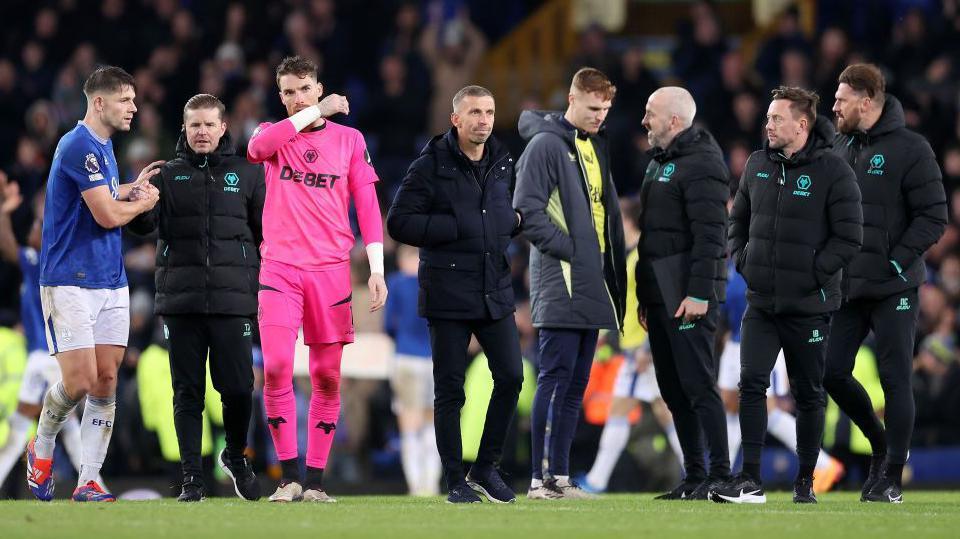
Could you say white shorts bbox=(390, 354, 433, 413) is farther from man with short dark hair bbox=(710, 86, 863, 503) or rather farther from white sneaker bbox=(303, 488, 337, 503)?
man with short dark hair bbox=(710, 86, 863, 503)

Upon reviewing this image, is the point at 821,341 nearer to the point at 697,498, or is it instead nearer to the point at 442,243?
the point at 697,498

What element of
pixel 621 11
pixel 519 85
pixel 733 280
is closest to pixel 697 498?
pixel 733 280

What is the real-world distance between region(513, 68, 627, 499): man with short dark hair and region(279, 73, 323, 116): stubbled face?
4.41 feet

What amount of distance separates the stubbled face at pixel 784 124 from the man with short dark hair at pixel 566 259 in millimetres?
1056

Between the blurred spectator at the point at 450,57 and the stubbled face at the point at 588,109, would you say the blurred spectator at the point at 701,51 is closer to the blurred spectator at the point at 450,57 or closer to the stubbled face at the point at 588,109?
the blurred spectator at the point at 450,57

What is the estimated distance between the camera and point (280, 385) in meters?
9.39

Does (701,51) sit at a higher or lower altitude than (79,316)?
higher

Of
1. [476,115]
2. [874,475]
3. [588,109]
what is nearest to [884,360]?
[874,475]

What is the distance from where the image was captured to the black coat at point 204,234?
958cm

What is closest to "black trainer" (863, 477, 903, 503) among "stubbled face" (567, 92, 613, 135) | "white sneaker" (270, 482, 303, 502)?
"stubbled face" (567, 92, 613, 135)

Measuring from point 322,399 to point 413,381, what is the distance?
15.2 ft

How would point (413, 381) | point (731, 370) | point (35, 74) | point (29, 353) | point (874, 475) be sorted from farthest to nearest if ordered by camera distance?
point (35, 74) < point (413, 381) < point (731, 370) < point (29, 353) < point (874, 475)

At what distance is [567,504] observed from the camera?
9578 mm

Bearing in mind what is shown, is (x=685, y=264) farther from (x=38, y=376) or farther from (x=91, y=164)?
(x=38, y=376)
